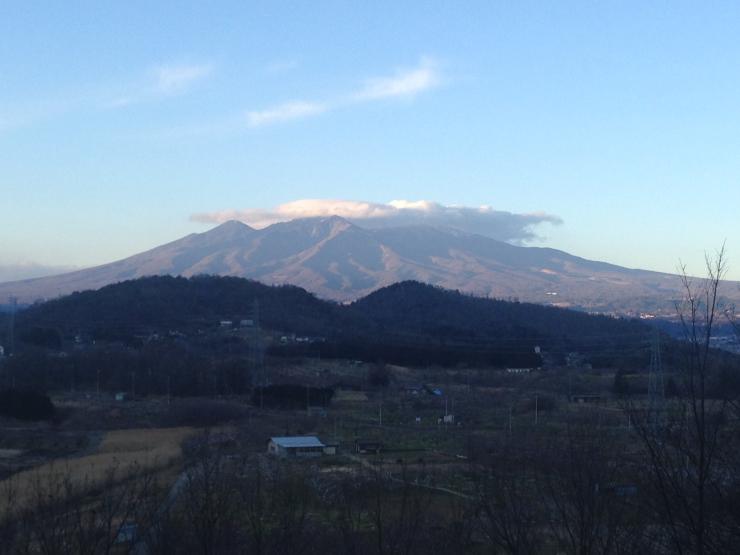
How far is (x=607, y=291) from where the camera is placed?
88.1 metres

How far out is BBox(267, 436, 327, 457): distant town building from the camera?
1689 cm

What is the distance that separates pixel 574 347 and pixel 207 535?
3774 cm

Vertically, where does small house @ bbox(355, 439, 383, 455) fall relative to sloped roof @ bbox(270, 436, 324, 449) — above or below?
below

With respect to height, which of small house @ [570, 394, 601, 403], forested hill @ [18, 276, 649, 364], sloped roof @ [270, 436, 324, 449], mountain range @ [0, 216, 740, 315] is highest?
mountain range @ [0, 216, 740, 315]

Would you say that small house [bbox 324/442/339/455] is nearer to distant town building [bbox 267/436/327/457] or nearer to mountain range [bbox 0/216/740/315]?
distant town building [bbox 267/436/327/457]

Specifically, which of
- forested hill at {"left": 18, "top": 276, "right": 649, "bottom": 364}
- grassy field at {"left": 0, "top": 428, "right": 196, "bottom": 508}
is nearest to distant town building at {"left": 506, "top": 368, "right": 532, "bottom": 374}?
forested hill at {"left": 18, "top": 276, "right": 649, "bottom": 364}

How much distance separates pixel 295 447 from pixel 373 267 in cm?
9114

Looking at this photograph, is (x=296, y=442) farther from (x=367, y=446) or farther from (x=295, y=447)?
(x=367, y=446)

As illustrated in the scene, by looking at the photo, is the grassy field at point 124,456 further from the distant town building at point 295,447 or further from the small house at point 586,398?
the small house at point 586,398

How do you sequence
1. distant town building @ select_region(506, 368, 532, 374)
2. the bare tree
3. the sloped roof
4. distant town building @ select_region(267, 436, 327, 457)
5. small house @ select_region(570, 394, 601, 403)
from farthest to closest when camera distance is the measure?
distant town building @ select_region(506, 368, 532, 374) → small house @ select_region(570, 394, 601, 403) → the sloped roof → distant town building @ select_region(267, 436, 327, 457) → the bare tree

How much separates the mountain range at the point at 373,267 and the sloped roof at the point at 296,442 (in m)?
52.7

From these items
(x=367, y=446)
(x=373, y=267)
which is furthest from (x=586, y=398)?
(x=373, y=267)

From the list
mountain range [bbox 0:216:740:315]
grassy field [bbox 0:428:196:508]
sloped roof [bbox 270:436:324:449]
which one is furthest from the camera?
mountain range [bbox 0:216:740:315]

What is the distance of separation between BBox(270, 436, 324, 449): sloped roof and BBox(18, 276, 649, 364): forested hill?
55.0 ft
